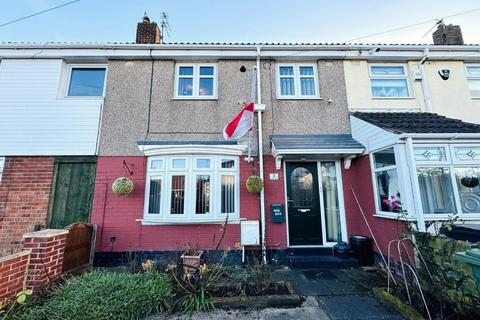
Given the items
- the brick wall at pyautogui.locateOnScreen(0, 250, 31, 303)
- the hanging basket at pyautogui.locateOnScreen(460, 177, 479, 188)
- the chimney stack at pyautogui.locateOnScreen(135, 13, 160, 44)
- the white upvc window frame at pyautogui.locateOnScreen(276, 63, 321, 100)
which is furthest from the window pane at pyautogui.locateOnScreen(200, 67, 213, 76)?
the hanging basket at pyautogui.locateOnScreen(460, 177, 479, 188)

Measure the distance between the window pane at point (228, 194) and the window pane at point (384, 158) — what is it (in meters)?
3.92

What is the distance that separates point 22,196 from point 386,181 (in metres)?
9.85

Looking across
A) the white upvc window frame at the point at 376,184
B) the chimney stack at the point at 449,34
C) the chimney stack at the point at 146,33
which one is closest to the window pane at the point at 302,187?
the white upvc window frame at the point at 376,184

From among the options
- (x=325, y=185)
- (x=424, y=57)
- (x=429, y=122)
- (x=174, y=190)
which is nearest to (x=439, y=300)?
(x=325, y=185)

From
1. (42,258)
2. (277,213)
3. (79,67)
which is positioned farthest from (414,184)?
(79,67)

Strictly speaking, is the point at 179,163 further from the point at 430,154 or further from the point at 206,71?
the point at 430,154

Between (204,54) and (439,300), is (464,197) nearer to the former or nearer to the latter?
(439,300)

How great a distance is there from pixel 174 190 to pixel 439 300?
562cm

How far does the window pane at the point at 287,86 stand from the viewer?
7.05m

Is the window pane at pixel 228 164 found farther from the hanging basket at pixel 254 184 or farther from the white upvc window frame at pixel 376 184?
the white upvc window frame at pixel 376 184

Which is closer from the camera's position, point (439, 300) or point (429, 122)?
point (439, 300)

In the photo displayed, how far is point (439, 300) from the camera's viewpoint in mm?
3217

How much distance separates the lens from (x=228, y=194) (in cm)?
609

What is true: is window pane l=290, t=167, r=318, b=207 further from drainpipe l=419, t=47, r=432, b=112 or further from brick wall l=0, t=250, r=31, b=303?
brick wall l=0, t=250, r=31, b=303
